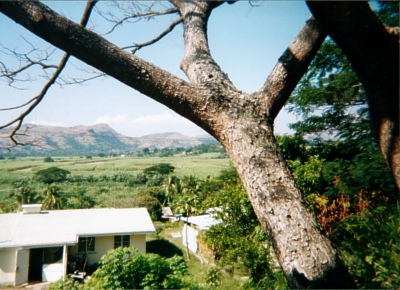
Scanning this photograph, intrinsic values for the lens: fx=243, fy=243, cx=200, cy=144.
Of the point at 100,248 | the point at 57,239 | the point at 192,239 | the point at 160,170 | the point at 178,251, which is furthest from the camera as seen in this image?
the point at 160,170

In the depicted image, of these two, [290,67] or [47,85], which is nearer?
[290,67]

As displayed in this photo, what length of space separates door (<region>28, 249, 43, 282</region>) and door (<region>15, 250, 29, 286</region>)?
419 mm

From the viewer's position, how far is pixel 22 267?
A: 578 inches

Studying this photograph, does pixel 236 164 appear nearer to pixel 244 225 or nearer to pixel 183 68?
pixel 183 68

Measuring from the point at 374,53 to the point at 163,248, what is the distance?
23920 mm

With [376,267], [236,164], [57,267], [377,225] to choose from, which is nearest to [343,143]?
[377,225]

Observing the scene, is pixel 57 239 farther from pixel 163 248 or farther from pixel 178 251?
pixel 178 251

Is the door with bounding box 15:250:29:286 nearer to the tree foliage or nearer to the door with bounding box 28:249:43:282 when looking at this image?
the door with bounding box 28:249:43:282

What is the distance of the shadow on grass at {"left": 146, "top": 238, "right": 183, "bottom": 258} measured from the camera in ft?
70.1

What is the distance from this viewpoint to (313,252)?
126cm

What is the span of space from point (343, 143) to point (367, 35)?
5.81 m

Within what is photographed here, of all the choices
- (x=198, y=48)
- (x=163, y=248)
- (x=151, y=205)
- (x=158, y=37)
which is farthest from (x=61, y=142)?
(x=198, y=48)

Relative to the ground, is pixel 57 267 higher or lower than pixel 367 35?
lower

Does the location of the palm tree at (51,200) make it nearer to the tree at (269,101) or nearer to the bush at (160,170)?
the tree at (269,101)
